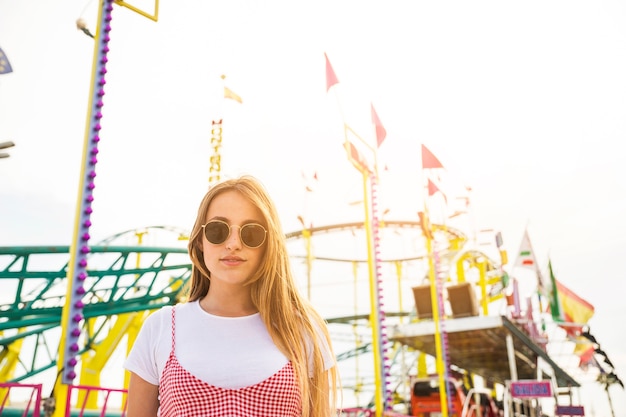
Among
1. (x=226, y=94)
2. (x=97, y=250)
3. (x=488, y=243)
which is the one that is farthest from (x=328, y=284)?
(x=226, y=94)

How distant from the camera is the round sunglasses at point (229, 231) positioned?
64.1 inches

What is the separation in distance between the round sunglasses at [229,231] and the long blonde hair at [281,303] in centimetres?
4

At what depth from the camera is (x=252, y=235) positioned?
1.64 metres

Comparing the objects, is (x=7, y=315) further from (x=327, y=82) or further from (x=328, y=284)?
(x=328, y=284)

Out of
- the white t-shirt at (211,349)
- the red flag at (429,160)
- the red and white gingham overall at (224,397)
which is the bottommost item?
the red and white gingham overall at (224,397)

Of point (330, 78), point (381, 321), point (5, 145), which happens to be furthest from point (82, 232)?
point (330, 78)

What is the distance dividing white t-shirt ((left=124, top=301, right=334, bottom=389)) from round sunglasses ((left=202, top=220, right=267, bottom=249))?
22 centimetres

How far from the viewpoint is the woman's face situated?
1.62m

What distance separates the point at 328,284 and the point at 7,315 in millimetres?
13531

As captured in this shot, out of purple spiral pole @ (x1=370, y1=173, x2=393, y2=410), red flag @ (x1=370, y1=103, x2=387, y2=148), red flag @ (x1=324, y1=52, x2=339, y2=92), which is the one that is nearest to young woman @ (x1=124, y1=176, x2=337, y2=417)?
purple spiral pole @ (x1=370, y1=173, x2=393, y2=410)

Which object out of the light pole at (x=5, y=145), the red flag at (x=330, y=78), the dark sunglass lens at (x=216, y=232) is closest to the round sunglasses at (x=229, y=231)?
the dark sunglass lens at (x=216, y=232)

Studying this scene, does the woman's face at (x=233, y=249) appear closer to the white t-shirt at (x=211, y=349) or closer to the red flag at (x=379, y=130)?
the white t-shirt at (x=211, y=349)

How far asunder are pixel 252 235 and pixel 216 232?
108 mm

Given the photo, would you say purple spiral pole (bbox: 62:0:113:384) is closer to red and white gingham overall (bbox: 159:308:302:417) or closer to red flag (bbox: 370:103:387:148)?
red and white gingham overall (bbox: 159:308:302:417)
